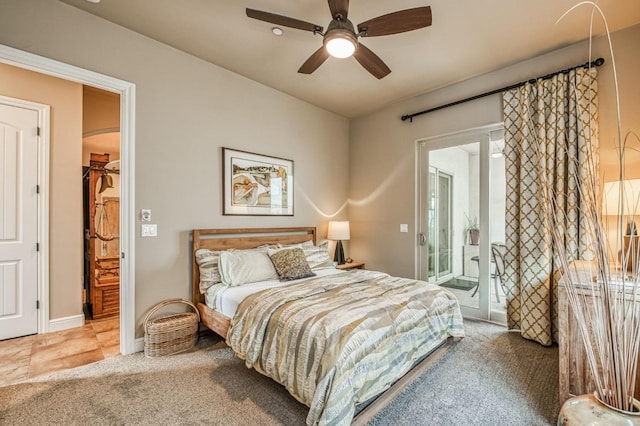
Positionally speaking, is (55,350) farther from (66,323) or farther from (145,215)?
(145,215)

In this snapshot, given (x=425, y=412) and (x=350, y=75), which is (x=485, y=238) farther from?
(x=350, y=75)

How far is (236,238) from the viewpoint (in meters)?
3.46

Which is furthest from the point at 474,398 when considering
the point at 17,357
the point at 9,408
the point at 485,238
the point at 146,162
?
the point at 17,357

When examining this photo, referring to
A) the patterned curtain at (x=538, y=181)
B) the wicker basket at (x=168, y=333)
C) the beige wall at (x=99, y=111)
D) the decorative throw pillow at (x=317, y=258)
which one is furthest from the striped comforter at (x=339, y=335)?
the beige wall at (x=99, y=111)

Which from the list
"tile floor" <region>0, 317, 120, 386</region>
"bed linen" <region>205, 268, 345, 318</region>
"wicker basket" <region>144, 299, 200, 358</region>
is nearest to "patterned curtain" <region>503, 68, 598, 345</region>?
"bed linen" <region>205, 268, 345, 318</region>

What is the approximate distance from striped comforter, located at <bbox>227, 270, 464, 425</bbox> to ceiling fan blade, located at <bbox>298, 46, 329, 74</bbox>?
1.95 m

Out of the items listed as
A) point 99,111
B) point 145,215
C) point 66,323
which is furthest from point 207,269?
point 99,111

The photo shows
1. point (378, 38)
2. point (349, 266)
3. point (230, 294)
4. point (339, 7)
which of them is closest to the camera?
point (339, 7)

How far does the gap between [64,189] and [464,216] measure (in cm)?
486

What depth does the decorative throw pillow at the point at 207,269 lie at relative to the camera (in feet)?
9.86

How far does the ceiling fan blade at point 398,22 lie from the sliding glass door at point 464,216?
1.97 m

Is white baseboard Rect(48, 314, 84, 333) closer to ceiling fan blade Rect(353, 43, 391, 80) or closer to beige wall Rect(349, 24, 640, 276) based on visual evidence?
beige wall Rect(349, 24, 640, 276)

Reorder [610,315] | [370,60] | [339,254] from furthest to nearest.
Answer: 1. [339,254]
2. [370,60]
3. [610,315]

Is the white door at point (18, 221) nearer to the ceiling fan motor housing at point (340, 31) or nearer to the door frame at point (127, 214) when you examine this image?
the door frame at point (127, 214)
